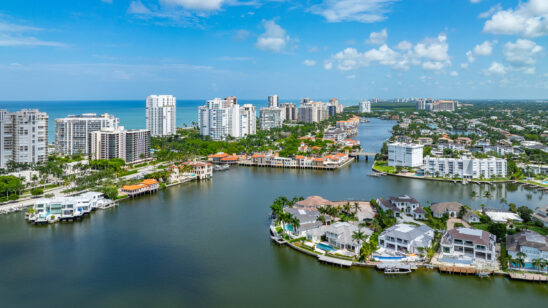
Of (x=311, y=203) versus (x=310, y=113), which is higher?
(x=310, y=113)

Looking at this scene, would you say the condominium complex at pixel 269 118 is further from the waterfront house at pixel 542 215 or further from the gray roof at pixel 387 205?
the waterfront house at pixel 542 215

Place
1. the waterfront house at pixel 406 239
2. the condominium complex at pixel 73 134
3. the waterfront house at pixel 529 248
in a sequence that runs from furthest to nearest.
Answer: the condominium complex at pixel 73 134 → the waterfront house at pixel 406 239 → the waterfront house at pixel 529 248

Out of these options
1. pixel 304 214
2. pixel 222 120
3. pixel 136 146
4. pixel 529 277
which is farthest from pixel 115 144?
pixel 529 277

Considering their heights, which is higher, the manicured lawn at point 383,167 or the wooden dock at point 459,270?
the manicured lawn at point 383,167

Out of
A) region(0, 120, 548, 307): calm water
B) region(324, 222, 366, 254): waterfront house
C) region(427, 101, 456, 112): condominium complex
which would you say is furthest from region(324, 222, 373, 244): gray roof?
region(427, 101, 456, 112): condominium complex

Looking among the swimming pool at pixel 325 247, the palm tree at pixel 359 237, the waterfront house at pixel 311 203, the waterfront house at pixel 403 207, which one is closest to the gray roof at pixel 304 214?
the waterfront house at pixel 311 203

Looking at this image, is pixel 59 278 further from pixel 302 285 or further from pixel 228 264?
pixel 302 285

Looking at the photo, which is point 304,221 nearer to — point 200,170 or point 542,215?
point 542,215
